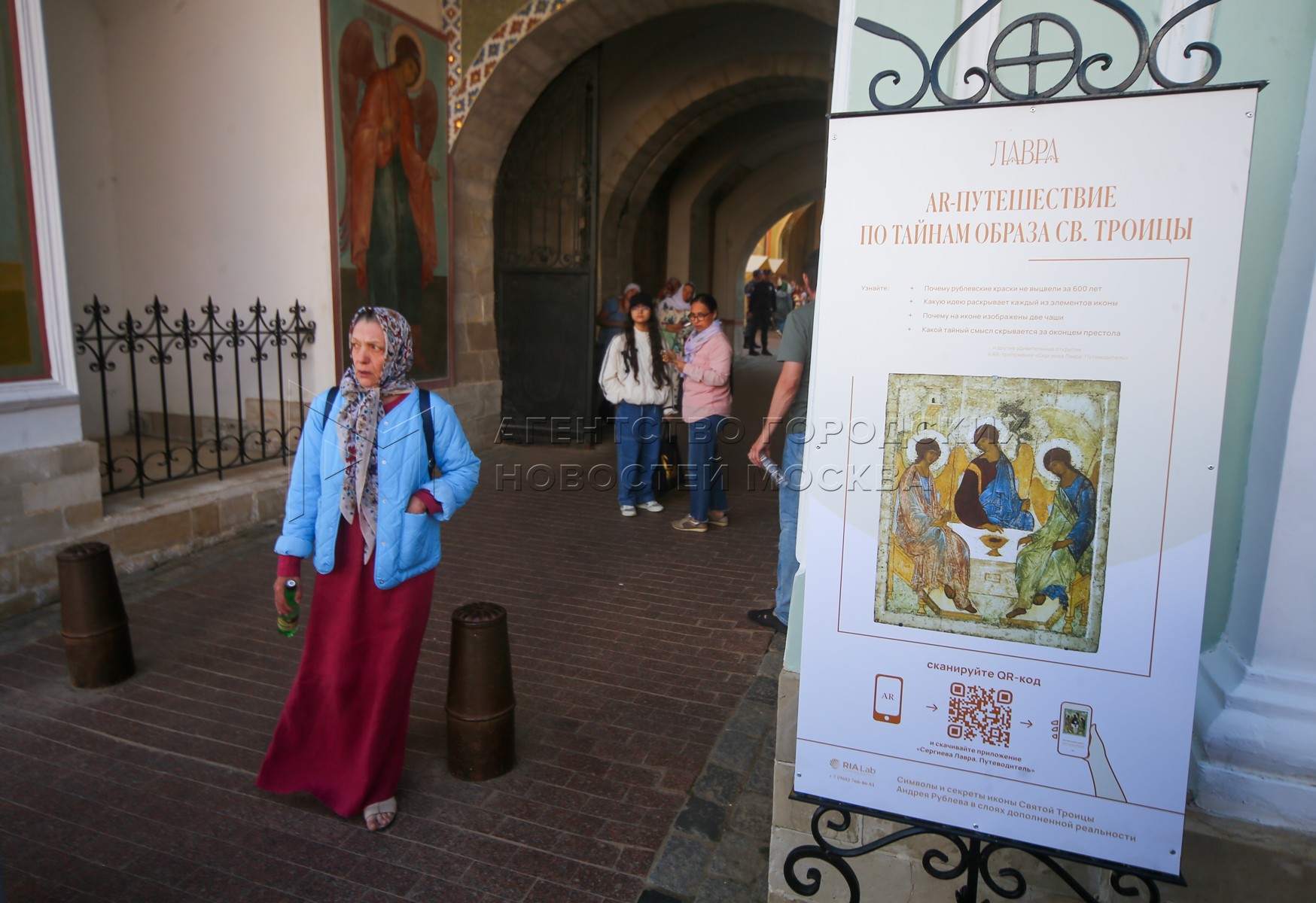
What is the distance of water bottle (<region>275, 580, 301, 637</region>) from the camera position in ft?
8.98

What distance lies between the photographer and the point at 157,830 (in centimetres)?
273

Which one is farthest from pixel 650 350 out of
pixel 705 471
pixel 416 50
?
pixel 416 50

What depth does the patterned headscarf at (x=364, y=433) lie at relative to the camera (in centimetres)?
265

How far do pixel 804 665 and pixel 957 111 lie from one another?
1.20m

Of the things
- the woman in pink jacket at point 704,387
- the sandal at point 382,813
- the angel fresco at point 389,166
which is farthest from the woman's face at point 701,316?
the sandal at point 382,813

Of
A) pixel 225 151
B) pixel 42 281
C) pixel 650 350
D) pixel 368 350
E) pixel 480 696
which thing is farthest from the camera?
pixel 225 151

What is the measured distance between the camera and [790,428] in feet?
14.3

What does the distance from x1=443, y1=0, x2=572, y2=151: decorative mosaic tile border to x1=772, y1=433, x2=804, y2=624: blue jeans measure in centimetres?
538

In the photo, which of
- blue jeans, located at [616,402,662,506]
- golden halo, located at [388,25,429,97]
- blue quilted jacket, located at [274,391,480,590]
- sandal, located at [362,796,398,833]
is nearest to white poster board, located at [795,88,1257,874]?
blue quilted jacket, located at [274,391,480,590]

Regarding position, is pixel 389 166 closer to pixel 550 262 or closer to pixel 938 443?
pixel 550 262

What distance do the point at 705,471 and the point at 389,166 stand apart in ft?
12.5

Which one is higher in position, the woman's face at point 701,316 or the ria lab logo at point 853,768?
the woman's face at point 701,316

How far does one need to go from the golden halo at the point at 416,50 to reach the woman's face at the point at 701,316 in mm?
3654

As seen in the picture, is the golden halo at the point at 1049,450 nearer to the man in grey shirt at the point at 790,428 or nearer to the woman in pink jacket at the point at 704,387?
the man in grey shirt at the point at 790,428
